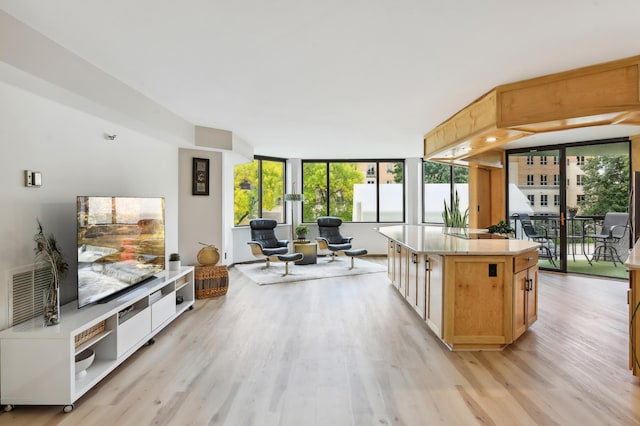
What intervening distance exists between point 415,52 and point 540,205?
490 cm

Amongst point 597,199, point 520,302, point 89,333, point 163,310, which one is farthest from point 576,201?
point 89,333

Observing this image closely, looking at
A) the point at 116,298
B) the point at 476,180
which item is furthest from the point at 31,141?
the point at 476,180

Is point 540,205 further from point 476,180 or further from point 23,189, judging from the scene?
point 23,189

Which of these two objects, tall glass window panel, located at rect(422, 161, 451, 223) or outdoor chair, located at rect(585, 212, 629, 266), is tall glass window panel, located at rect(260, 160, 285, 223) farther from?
outdoor chair, located at rect(585, 212, 629, 266)

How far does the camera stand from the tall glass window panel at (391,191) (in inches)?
342

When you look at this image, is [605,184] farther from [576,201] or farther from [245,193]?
[245,193]

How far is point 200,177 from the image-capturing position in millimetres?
5453

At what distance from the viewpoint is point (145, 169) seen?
431 cm

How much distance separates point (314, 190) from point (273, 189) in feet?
3.43

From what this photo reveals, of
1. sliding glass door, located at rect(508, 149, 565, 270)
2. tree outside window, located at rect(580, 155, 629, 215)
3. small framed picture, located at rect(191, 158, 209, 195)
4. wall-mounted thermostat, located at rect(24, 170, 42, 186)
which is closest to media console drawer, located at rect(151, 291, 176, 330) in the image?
wall-mounted thermostat, located at rect(24, 170, 42, 186)

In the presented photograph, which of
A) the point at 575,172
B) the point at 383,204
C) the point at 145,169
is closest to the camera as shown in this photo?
the point at 145,169

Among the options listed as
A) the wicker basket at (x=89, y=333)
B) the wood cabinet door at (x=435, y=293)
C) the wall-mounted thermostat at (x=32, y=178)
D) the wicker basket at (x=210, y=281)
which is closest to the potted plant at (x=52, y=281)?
the wicker basket at (x=89, y=333)

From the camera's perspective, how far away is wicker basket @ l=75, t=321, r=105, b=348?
2346 mm

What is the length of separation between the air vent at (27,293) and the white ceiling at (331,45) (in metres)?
1.61
